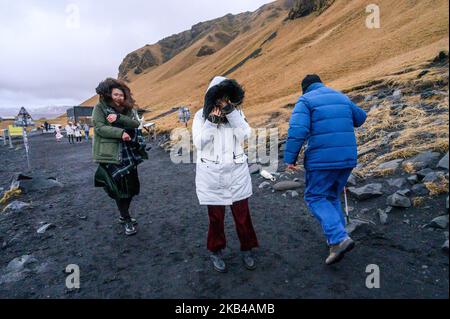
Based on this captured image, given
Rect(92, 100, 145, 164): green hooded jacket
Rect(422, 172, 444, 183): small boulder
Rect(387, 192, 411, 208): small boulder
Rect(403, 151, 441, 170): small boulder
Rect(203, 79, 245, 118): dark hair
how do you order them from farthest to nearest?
Rect(403, 151, 441, 170): small boulder → Rect(422, 172, 444, 183): small boulder → Rect(387, 192, 411, 208): small boulder → Rect(92, 100, 145, 164): green hooded jacket → Rect(203, 79, 245, 118): dark hair

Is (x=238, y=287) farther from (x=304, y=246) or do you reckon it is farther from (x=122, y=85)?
(x=122, y=85)

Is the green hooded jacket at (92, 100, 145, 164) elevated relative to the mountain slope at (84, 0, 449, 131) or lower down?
lower down

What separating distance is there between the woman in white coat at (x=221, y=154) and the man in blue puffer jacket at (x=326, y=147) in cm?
59

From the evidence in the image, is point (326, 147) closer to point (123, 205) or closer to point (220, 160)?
point (220, 160)

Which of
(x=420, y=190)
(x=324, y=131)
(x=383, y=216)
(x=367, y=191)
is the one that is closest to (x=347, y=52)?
(x=367, y=191)

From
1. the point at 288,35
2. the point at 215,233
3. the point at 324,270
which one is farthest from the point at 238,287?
the point at 288,35

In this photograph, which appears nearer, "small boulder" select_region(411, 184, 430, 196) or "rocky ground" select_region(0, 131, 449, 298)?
"rocky ground" select_region(0, 131, 449, 298)

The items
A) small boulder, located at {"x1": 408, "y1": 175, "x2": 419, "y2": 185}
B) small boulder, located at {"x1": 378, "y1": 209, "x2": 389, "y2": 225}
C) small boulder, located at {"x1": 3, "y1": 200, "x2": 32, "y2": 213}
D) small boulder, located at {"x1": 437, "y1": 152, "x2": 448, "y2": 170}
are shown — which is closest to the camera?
small boulder, located at {"x1": 378, "y1": 209, "x2": 389, "y2": 225}

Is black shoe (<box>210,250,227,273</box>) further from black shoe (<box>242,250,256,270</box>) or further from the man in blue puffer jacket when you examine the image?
the man in blue puffer jacket

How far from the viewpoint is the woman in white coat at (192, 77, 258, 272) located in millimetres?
3236

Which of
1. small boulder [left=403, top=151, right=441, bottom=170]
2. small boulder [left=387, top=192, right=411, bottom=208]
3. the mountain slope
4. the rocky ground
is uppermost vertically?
the mountain slope

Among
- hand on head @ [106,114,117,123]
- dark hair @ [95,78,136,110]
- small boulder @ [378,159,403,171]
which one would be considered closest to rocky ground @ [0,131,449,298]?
small boulder @ [378,159,403,171]

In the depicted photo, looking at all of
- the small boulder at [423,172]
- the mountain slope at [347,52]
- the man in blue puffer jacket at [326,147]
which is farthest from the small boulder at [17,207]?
the mountain slope at [347,52]
